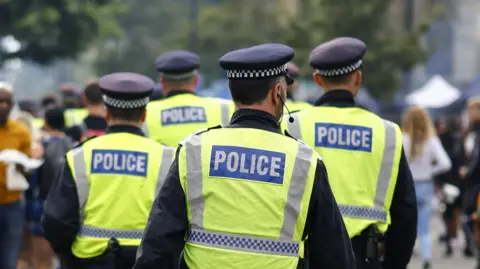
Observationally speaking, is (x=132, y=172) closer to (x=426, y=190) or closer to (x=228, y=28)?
(x=426, y=190)

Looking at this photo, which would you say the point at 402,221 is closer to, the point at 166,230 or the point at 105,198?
the point at 105,198

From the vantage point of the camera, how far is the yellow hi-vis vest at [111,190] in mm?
6730

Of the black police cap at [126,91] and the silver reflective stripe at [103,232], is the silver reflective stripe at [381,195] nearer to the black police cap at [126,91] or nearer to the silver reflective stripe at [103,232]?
the silver reflective stripe at [103,232]

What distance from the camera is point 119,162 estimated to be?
6.82m

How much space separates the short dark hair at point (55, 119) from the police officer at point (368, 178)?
196 inches

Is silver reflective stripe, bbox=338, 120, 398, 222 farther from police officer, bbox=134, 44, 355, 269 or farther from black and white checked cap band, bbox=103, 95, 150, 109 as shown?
police officer, bbox=134, 44, 355, 269

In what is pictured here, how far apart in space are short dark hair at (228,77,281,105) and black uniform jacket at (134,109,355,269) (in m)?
0.05

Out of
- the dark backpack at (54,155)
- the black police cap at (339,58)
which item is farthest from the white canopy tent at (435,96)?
the black police cap at (339,58)

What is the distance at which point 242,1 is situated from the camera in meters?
66.4

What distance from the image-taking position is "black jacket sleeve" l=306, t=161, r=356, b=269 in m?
4.75

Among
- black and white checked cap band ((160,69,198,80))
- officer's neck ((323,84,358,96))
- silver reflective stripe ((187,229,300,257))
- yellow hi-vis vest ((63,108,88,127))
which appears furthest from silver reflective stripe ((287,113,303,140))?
yellow hi-vis vest ((63,108,88,127))

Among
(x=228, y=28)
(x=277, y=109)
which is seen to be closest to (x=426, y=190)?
(x=277, y=109)

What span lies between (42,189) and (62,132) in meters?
0.56

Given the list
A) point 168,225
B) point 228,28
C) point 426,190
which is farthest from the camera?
point 228,28
